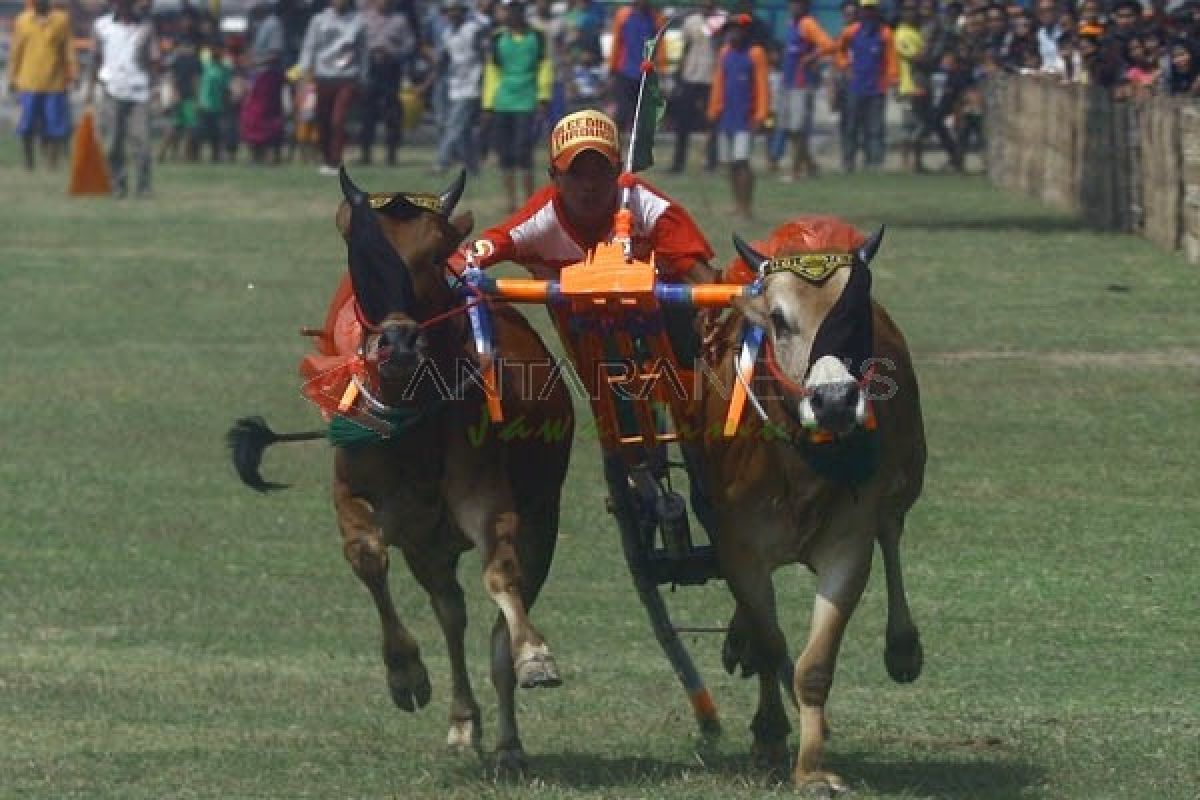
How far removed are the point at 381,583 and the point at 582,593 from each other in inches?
164

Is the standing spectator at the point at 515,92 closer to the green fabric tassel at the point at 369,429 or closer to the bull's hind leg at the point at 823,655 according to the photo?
the green fabric tassel at the point at 369,429

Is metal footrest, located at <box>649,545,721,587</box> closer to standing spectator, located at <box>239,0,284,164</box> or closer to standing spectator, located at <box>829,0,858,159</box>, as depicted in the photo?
standing spectator, located at <box>829,0,858,159</box>

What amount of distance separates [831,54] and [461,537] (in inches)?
1150

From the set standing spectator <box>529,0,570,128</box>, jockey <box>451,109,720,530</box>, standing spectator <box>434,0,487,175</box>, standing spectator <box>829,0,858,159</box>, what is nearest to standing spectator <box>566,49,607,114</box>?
standing spectator <box>529,0,570,128</box>

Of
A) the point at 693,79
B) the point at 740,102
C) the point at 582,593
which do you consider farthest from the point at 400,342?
the point at 693,79

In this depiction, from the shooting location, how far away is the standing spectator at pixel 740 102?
30.0m

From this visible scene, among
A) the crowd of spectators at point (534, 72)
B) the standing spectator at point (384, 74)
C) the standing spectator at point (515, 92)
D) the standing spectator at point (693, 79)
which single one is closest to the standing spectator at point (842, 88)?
the crowd of spectators at point (534, 72)

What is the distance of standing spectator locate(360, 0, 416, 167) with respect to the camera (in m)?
39.2

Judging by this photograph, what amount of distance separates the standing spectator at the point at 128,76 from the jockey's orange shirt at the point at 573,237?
2531 centimetres

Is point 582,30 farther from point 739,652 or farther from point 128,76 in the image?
point 739,652

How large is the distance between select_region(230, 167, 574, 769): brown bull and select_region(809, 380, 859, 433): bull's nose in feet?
3.72

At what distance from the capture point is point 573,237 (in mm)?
9781

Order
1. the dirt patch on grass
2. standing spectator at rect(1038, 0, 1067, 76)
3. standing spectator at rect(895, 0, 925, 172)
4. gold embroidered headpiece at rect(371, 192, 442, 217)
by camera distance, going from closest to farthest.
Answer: gold embroidered headpiece at rect(371, 192, 442, 217) → the dirt patch on grass → standing spectator at rect(1038, 0, 1067, 76) → standing spectator at rect(895, 0, 925, 172)

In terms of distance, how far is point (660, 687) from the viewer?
37.9ft
